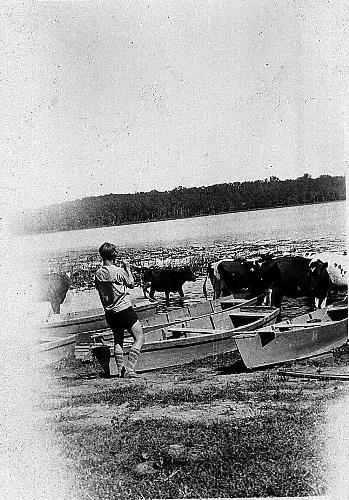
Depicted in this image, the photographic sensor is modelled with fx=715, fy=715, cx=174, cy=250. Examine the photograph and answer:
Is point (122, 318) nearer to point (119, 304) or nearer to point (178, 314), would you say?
point (119, 304)

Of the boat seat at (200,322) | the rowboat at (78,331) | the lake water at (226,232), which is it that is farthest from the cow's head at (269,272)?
the rowboat at (78,331)

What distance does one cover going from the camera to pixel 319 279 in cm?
368

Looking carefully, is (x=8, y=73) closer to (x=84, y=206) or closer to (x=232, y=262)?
(x=84, y=206)

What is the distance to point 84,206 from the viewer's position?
359cm

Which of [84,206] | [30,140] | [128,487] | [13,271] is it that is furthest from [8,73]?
[128,487]

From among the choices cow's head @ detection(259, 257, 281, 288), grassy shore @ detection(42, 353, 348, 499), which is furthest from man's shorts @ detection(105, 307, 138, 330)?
cow's head @ detection(259, 257, 281, 288)

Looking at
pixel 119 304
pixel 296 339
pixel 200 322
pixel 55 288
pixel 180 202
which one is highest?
pixel 180 202

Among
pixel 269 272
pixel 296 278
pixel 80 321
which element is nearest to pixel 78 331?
pixel 80 321

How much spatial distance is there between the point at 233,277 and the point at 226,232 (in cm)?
25

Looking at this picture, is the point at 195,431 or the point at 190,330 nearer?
the point at 195,431

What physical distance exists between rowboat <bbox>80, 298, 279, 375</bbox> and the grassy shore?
2.1 inches

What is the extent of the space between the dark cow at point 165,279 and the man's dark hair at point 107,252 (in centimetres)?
19

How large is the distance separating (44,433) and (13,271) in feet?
2.70

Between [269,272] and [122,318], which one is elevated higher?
[269,272]
